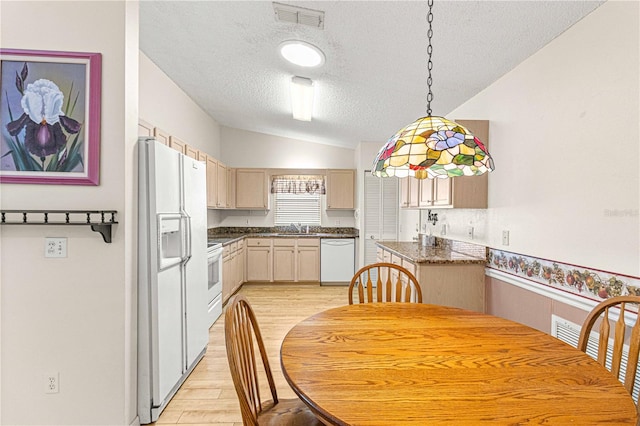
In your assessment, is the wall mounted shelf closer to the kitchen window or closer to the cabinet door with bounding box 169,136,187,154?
the cabinet door with bounding box 169,136,187,154

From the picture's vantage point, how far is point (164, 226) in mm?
2051

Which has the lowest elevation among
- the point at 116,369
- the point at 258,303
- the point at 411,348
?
the point at 258,303

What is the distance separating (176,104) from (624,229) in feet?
14.0

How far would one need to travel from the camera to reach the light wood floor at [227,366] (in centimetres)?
198

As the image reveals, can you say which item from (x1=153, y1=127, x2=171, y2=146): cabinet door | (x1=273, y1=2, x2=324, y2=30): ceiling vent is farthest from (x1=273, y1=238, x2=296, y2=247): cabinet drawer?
(x1=273, y1=2, x2=324, y2=30): ceiling vent

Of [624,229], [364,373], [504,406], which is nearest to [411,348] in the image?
[364,373]

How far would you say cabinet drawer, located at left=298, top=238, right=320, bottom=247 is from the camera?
5352mm

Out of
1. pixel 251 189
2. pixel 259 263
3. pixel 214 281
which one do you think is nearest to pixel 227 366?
pixel 214 281

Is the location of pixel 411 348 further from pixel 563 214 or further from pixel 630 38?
pixel 630 38

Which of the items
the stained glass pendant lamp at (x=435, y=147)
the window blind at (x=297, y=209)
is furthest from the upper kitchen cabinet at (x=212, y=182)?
the stained glass pendant lamp at (x=435, y=147)

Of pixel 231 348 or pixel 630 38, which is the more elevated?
pixel 630 38

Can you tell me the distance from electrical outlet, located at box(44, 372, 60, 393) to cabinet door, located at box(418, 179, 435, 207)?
3.22 m

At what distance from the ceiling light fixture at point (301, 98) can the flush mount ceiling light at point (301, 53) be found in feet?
1.00

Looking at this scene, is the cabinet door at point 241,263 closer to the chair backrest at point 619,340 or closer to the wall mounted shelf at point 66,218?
the wall mounted shelf at point 66,218
